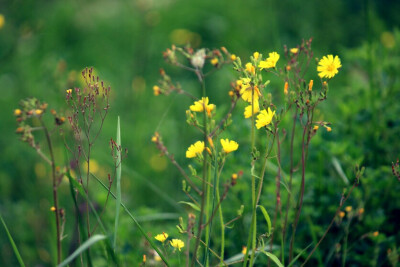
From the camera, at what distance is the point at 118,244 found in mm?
2008

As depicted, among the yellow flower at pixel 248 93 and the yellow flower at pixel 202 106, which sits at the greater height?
the yellow flower at pixel 248 93

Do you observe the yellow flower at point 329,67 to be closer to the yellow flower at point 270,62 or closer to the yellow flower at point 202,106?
the yellow flower at point 270,62

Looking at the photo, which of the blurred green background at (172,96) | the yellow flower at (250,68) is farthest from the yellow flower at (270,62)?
the blurred green background at (172,96)

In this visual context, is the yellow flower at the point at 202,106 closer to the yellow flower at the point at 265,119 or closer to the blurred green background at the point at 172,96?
the yellow flower at the point at 265,119

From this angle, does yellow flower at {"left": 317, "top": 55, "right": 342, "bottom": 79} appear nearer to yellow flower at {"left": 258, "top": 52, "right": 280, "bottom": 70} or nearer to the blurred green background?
yellow flower at {"left": 258, "top": 52, "right": 280, "bottom": 70}

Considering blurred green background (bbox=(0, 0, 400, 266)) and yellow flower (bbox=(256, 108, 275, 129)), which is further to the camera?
blurred green background (bbox=(0, 0, 400, 266))

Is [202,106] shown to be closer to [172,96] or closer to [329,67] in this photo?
[329,67]

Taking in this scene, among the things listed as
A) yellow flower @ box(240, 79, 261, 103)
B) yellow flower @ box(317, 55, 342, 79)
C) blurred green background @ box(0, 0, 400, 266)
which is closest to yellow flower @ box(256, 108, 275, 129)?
yellow flower @ box(240, 79, 261, 103)

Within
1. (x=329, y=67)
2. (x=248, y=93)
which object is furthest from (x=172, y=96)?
(x=329, y=67)

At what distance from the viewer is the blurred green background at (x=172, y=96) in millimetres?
1942

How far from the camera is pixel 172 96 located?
3.76 metres

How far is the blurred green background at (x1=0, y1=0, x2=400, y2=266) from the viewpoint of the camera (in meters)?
1.94

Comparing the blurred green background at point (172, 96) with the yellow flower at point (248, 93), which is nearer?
the yellow flower at point (248, 93)

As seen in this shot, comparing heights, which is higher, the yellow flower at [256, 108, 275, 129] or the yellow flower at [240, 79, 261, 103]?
the yellow flower at [240, 79, 261, 103]
